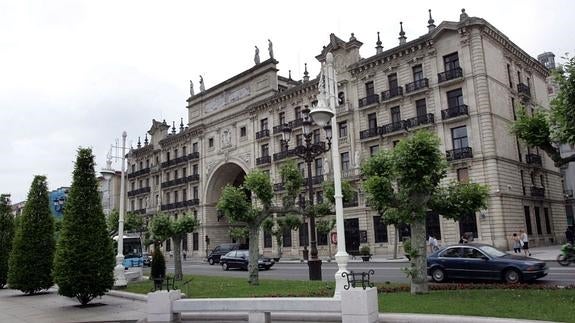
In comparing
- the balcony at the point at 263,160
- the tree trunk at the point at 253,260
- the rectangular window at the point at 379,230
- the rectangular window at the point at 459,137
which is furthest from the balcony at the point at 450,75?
the tree trunk at the point at 253,260

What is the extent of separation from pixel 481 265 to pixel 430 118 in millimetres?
22321

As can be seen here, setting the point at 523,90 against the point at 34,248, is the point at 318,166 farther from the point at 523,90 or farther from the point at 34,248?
the point at 34,248

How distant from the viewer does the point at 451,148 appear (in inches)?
1425

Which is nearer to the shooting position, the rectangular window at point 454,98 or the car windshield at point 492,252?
the car windshield at point 492,252

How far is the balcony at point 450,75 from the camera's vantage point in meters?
35.9

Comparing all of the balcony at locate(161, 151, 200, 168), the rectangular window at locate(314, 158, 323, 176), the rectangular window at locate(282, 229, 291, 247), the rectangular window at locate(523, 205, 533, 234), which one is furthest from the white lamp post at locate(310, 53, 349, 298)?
the balcony at locate(161, 151, 200, 168)

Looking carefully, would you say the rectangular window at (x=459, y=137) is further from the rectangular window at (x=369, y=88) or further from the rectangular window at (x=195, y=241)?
the rectangular window at (x=195, y=241)

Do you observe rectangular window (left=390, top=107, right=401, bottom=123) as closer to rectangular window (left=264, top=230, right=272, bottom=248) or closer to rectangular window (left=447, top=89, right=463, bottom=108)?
rectangular window (left=447, top=89, right=463, bottom=108)

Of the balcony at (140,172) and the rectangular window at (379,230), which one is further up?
the balcony at (140,172)

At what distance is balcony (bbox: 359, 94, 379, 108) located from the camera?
40.9 m

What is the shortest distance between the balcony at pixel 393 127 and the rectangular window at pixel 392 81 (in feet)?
10.3

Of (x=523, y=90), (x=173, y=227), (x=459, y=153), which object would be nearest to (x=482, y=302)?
(x=173, y=227)

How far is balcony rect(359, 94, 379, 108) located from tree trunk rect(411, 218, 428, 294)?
91.9 feet

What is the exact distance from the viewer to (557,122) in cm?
1204
